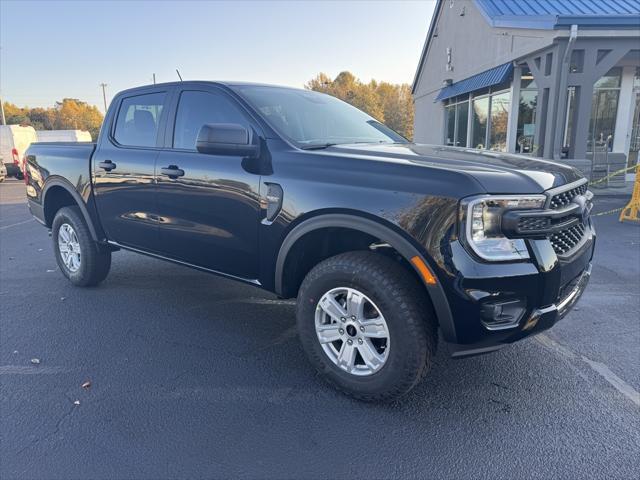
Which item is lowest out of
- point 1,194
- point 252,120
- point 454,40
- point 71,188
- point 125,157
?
point 1,194

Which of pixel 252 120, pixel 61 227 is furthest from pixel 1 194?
pixel 252 120

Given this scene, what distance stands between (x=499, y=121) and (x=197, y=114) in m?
14.5

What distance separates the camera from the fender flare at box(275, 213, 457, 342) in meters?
2.50

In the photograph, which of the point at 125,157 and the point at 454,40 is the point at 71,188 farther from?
the point at 454,40

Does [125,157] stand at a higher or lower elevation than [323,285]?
higher

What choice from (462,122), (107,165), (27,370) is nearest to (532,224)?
(27,370)

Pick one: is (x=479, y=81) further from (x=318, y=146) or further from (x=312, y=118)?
(x=318, y=146)

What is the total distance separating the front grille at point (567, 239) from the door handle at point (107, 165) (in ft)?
11.8

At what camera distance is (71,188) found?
4.76m

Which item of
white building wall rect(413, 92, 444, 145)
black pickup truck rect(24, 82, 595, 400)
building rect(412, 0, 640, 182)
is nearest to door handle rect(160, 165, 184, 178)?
black pickup truck rect(24, 82, 595, 400)

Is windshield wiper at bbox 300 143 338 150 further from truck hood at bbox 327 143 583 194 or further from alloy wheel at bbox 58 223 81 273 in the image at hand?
alloy wheel at bbox 58 223 81 273

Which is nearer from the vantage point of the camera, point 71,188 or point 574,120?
point 71,188

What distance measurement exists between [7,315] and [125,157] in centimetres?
182

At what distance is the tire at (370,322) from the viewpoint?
2.62 meters
